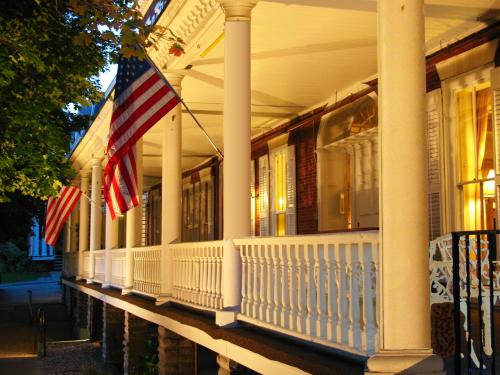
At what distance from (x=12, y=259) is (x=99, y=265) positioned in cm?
4695

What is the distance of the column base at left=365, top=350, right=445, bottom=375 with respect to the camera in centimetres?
426

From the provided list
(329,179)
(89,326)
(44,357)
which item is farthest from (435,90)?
(89,326)

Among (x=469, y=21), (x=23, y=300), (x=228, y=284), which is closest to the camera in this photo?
(x=228, y=284)

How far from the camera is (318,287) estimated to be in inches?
224

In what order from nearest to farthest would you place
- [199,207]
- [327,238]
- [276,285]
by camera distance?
[327,238] → [276,285] → [199,207]

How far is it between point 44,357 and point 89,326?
2.91 m

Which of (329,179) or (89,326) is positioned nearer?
(329,179)

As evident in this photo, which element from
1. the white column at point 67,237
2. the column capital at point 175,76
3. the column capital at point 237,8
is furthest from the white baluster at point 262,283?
the white column at point 67,237

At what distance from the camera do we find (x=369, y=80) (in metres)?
12.9

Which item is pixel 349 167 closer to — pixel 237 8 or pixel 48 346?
pixel 237 8

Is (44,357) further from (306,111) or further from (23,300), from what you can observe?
(23,300)

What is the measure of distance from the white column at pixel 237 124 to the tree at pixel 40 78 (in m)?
0.94

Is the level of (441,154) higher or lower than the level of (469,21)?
lower

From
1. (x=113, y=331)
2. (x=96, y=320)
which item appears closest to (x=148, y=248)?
(x=113, y=331)
